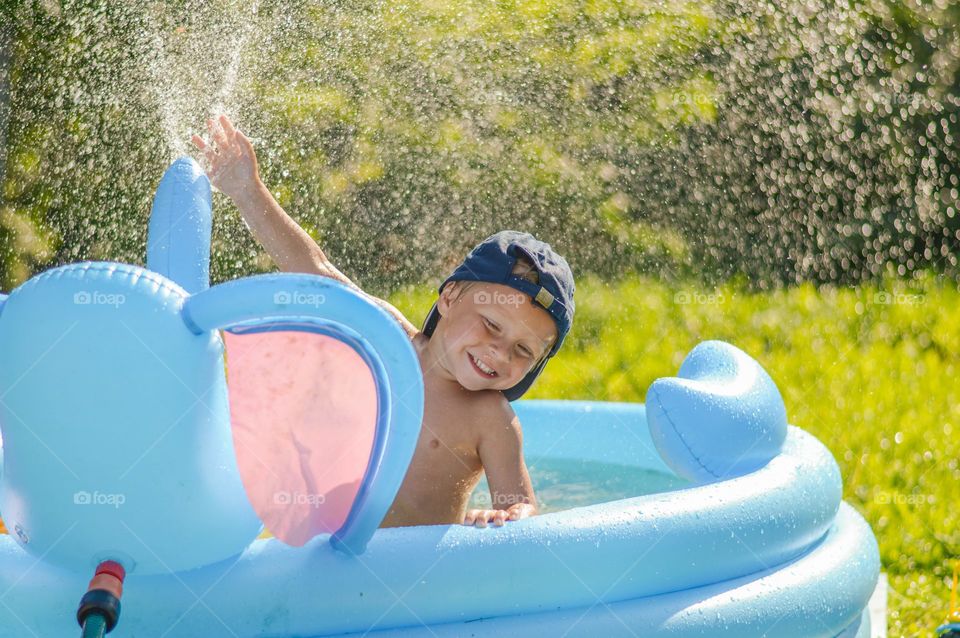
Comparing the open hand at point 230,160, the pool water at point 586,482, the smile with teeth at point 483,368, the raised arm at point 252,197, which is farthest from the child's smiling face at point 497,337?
the pool water at point 586,482

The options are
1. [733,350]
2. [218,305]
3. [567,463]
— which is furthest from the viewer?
[567,463]

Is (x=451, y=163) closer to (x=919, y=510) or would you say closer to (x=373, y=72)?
(x=373, y=72)

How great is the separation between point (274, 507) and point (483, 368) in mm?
791

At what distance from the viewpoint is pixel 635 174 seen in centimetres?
647

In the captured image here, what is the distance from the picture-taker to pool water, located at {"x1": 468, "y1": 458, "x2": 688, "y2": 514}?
3.29 meters

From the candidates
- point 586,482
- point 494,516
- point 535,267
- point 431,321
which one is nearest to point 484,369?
point 535,267

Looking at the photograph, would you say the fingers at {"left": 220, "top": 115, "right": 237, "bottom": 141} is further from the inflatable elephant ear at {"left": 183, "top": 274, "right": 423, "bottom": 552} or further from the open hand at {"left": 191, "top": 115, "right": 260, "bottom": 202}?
the inflatable elephant ear at {"left": 183, "top": 274, "right": 423, "bottom": 552}

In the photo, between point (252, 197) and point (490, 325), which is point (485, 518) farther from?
point (252, 197)

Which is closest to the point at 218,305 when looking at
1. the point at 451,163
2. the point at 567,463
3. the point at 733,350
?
the point at 733,350

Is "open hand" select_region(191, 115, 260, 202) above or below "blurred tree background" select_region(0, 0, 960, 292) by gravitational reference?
above

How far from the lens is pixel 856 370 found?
4.82 meters

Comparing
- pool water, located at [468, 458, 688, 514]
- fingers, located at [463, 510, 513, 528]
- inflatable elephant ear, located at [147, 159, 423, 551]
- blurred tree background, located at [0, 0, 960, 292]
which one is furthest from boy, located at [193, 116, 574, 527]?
blurred tree background, located at [0, 0, 960, 292]

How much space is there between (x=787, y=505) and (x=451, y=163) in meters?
4.36

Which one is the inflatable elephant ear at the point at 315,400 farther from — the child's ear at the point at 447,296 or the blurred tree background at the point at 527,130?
the blurred tree background at the point at 527,130
